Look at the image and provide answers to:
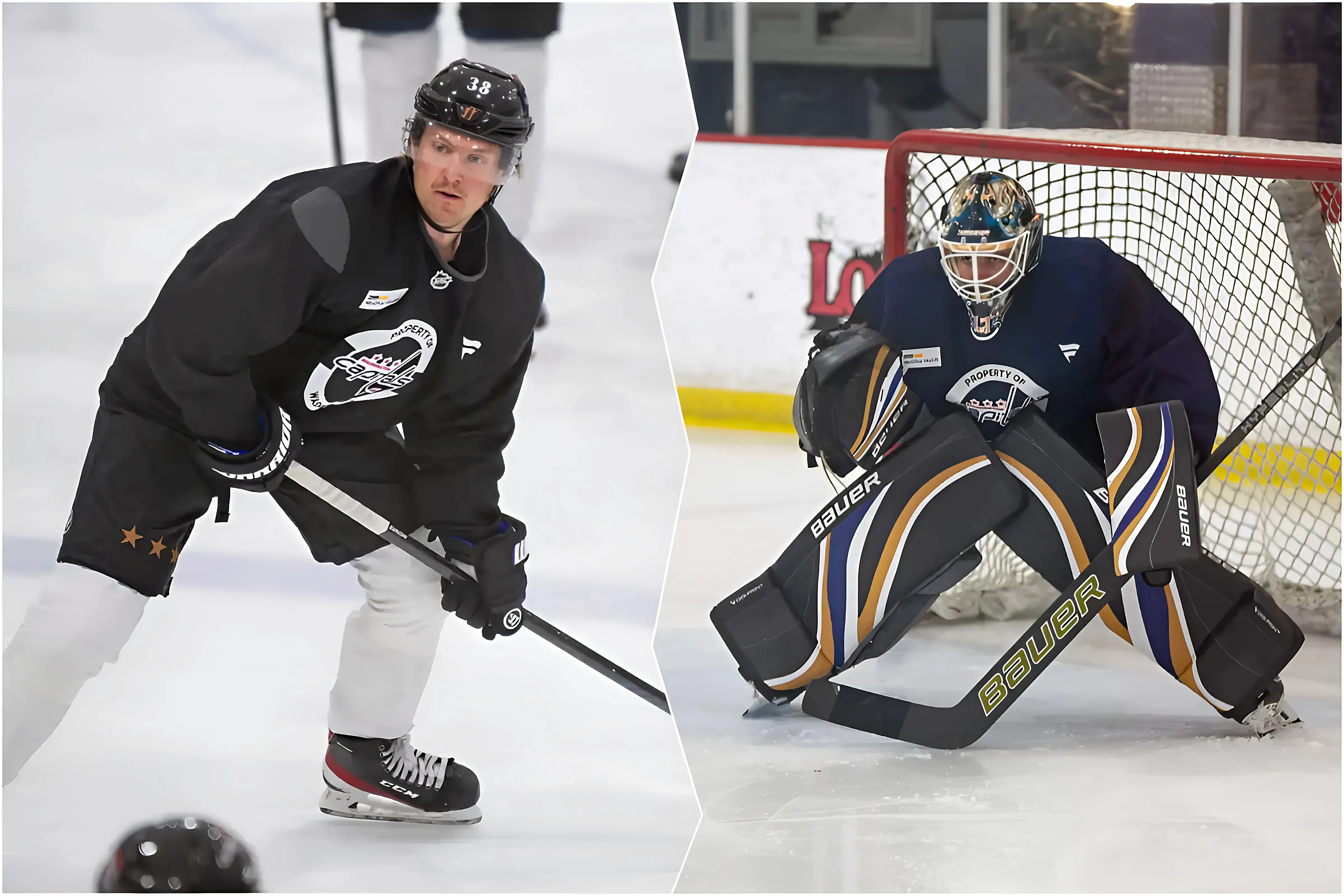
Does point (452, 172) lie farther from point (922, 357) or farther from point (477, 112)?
point (922, 357)

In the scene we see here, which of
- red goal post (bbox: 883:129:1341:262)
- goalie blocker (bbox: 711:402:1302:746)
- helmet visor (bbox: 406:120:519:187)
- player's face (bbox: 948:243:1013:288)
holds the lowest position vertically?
goalie blocker (bbox: 711:402:1302:746)

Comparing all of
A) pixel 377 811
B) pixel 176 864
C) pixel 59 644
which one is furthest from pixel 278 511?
pixel 176 864

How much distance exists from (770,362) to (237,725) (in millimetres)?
2112

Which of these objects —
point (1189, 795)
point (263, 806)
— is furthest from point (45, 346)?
point (1189, 795)

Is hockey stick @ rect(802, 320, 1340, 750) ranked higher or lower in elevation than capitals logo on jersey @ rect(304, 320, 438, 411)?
lower

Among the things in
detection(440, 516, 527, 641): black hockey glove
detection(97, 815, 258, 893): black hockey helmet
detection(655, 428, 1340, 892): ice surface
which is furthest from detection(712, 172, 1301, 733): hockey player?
detection(97, 815, 258, 893): black hockey helmet

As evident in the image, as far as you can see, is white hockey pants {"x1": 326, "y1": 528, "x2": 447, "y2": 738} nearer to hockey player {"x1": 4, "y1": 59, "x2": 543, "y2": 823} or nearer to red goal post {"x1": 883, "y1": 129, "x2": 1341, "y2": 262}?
hockey player {"x1": 4, "y1": 59, "x2": 543, "y2": 823}

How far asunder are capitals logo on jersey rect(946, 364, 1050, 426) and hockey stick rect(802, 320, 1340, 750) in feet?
0.90

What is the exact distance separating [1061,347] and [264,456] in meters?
1.27

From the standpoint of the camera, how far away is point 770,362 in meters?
4.25

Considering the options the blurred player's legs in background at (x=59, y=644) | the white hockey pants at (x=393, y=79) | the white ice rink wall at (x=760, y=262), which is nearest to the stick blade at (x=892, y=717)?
the blurred player's legs in background at (x=59, y=644)

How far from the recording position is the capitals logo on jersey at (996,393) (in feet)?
8.10

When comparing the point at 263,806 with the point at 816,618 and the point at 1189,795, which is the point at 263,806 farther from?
the point at 1189,795

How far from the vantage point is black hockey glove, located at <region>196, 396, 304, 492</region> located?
1.92 metres
